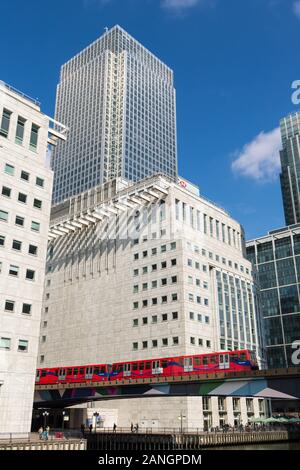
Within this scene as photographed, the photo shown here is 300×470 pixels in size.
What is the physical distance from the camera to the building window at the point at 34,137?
207ft

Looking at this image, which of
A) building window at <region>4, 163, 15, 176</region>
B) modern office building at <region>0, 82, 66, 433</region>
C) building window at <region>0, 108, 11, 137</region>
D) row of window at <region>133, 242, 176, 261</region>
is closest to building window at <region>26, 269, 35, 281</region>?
modern office building at <region>0, 82, 66, 433</region>

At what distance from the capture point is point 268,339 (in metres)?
180

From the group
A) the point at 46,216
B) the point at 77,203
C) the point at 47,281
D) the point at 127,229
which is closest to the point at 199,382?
the point at 46,216

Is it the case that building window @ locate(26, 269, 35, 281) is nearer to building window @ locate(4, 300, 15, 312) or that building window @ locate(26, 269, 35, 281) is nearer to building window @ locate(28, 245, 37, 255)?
building window @ locate(28, 245, 37, 255)

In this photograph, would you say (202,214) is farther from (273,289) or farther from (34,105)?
(273,289)

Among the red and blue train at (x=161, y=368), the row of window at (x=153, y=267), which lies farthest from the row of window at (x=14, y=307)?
the row of window at (x=153, y=267)

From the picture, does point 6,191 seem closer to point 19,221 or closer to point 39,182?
point 19,221

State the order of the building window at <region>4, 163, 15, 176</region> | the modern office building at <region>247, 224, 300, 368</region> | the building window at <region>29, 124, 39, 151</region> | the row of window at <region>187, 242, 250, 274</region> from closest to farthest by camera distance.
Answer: the building window at <region>4, 163, 15, 176</region>, the building window at <region>29, 124, 39, 151</region>, the row of window at <region>187, 242, 250, 274</region>, the modern office building at <region>247, 224, 300, 368</region>

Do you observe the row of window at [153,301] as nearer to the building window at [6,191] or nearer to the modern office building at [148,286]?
the modern office building at [148,286]

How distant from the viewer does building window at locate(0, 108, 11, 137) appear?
5956 cm

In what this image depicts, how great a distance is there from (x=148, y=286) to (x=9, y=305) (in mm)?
48323

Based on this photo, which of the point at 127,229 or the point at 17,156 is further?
the point at 127,229

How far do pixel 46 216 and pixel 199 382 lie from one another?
31006 mm

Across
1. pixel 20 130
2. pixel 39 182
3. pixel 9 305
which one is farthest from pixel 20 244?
pixel 20 130
